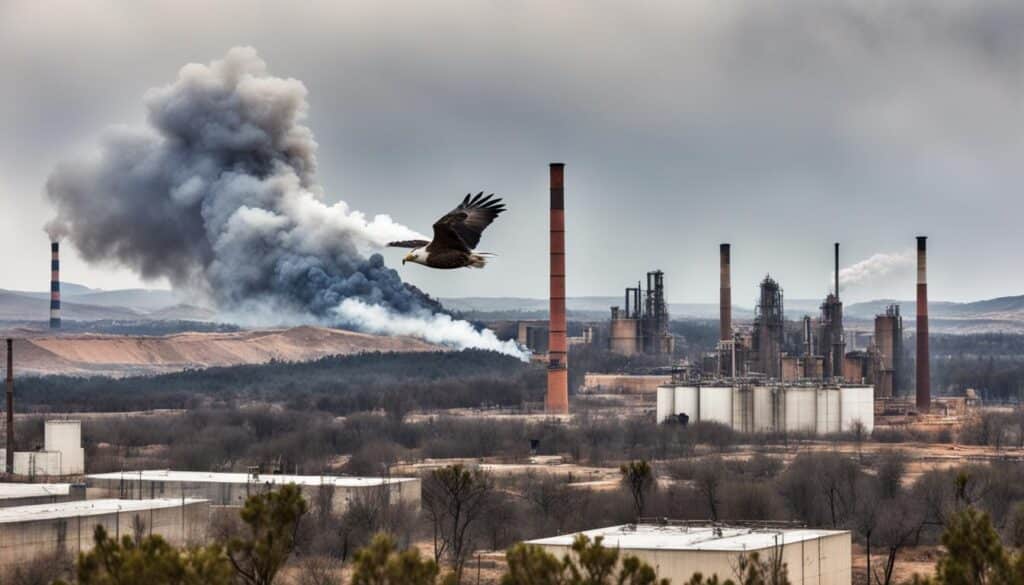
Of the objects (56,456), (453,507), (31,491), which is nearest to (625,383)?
(56,456)

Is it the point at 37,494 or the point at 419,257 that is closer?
the point at 419,257

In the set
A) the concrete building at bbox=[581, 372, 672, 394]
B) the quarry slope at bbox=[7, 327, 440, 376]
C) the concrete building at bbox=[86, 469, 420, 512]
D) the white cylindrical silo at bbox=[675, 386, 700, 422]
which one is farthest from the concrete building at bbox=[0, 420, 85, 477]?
the quarry slope at bbox=[7, 327, 440, 376]

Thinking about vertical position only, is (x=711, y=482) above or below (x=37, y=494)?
above

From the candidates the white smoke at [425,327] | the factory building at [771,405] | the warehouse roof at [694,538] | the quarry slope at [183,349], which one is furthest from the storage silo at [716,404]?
the quarry slope at [183,349]

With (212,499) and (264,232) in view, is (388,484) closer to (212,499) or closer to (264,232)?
(212,499)

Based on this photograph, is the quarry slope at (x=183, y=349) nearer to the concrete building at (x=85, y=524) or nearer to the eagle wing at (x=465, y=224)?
the concrete building at (x=85, y=524)

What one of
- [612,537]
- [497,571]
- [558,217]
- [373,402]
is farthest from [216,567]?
[373,402]

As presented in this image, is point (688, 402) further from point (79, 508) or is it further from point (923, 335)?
point (79, 508)
